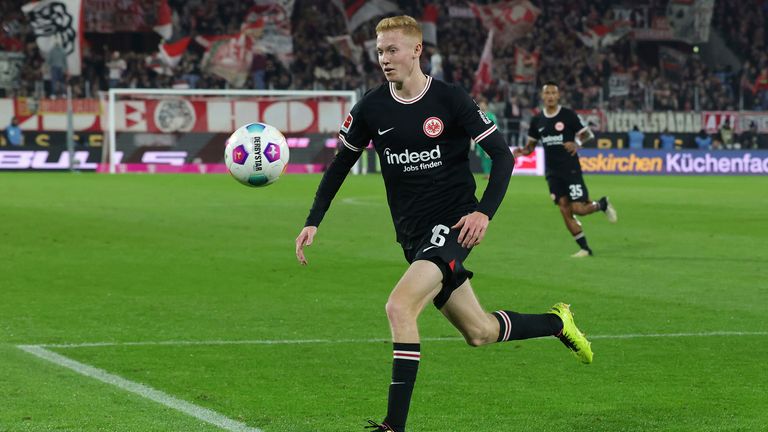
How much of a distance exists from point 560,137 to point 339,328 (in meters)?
7.46

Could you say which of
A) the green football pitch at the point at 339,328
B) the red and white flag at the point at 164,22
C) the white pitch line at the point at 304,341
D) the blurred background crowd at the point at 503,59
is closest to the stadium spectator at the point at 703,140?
the blurred background crowd at the point at 503,59

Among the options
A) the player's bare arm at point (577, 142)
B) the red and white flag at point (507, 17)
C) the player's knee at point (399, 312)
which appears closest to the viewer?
the player's knee at point (399, 312)

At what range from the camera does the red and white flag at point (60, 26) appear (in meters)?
42.1

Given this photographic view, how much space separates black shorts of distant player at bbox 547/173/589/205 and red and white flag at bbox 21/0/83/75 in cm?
2826

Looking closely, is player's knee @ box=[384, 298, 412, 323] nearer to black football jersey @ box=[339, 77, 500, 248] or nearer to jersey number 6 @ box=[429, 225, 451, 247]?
jersey number 6 @ box=[429, 225, 451, 247]

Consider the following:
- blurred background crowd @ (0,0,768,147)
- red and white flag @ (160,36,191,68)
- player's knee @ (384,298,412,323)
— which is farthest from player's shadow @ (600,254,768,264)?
red and white flag @ (160,36,191,68)

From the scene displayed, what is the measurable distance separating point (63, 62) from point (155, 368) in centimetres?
3456

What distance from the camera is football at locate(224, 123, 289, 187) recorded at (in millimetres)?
8391

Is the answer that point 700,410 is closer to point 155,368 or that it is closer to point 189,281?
point 155,368

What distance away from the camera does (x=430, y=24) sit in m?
49.2

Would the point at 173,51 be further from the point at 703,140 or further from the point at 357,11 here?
the point at 703,140

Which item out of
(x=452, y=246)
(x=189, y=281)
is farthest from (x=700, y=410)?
(x=189, y=281)

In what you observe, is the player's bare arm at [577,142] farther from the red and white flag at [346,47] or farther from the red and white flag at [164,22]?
the red and white flag at [164,22]

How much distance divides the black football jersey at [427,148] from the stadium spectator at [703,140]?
3717cm
